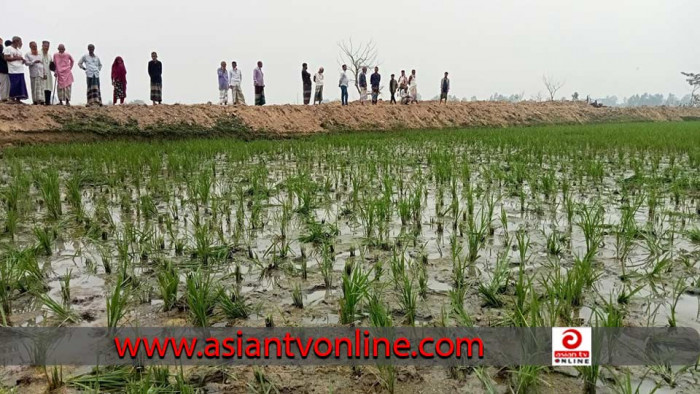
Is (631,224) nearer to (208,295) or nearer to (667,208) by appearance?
(667,208)

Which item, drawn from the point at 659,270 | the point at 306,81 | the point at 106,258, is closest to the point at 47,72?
the point at 306,81

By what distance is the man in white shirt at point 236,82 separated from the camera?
13.6 meters

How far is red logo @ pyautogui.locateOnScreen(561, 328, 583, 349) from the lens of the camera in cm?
158

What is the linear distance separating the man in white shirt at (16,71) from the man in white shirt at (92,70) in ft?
3.89

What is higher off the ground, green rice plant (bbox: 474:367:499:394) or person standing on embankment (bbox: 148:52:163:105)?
person standing on embankment (bbox: 148:52:163:105)

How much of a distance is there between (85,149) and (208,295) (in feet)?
24.6

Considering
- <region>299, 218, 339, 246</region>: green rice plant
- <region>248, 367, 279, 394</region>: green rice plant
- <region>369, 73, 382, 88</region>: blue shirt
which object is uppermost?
<region>369, 73, 382, 88</region>: blue shirt

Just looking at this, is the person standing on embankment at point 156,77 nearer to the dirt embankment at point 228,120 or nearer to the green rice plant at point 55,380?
the dirt embankment at point 228,120

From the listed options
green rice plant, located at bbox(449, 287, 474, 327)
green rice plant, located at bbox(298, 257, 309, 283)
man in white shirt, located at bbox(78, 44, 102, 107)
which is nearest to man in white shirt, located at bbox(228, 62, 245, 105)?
man in white shirt, located at bbox(78, 44, 102, 107)

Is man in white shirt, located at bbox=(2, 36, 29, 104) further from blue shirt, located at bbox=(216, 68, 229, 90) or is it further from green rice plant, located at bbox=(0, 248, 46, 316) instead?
green rice plant, located at bbox=(0, 248, 46, 316)

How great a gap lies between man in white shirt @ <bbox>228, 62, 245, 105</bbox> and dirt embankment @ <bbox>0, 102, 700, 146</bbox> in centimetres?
70

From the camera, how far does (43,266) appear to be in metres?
2.64

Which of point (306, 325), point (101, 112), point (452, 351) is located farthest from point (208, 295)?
point (101, 112)

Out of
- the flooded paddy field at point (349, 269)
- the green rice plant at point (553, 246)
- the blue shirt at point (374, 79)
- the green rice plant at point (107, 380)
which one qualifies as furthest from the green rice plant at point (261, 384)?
the blue shirt at point (374, 79)
